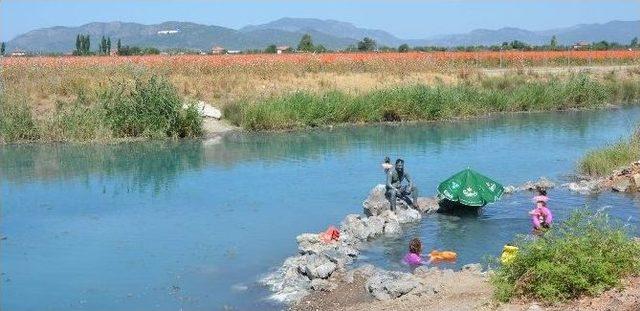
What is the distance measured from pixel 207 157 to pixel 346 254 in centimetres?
1466

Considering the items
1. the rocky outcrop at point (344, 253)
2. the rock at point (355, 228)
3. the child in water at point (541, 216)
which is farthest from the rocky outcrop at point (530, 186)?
the rock at point (355, 228)

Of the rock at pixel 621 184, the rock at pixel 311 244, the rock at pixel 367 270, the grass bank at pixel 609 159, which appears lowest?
the rock at pixel 367 270

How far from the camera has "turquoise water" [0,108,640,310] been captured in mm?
14398

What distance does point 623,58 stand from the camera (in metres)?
66.6

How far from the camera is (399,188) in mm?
18922

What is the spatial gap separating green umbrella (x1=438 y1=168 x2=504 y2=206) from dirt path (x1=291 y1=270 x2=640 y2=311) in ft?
17.5

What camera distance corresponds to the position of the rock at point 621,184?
68.7ft

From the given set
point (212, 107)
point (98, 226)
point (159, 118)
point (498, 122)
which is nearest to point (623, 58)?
point (498, 122)

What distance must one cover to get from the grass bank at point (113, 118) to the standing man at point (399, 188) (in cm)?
1658

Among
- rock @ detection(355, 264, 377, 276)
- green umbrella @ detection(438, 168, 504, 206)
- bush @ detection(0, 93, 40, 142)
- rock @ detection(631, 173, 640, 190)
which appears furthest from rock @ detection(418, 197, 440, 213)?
bush @ detection(0, 93, 40, 142)

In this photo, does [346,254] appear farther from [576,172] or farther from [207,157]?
[207,157]

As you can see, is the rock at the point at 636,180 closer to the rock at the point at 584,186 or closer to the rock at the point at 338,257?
the rock at the point at 584,186

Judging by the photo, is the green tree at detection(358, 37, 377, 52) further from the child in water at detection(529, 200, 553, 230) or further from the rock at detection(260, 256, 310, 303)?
the rock at detection(260, 256, 310, 303)

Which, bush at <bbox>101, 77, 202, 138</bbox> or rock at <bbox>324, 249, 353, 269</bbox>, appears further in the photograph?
bush at <bbox>101, 77, 202, 138</bbox>
